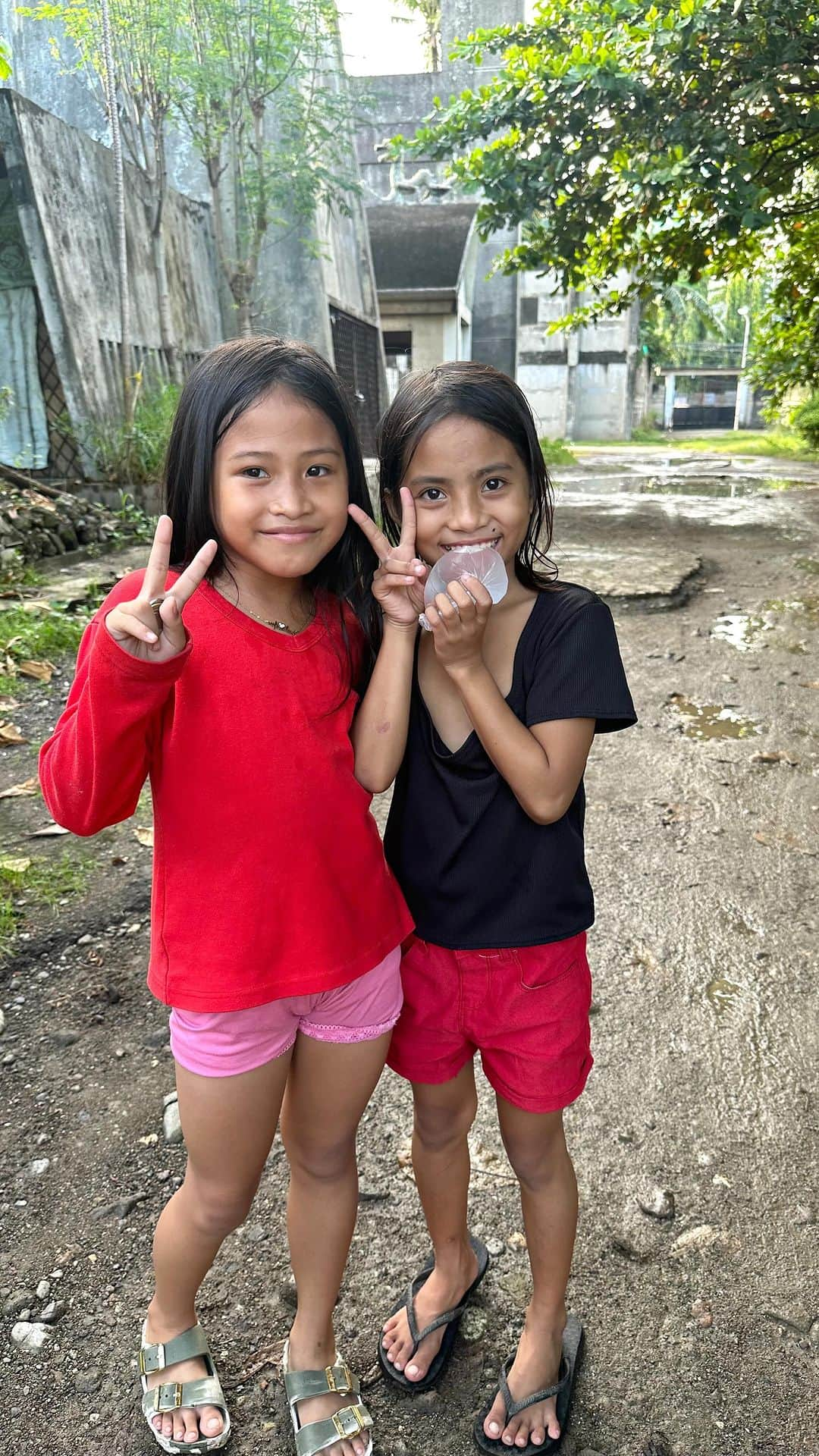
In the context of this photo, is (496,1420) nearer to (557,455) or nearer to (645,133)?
(645,133)

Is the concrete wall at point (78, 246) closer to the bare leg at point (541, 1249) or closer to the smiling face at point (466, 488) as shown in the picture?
the smiling face at point (466, 488)

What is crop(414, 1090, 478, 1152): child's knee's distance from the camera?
1515mm

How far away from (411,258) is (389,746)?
60.2ft

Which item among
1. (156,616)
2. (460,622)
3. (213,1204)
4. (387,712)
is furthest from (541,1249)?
(156,616)

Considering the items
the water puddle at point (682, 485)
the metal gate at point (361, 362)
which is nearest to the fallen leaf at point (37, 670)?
the metal gate at point (361, 362)

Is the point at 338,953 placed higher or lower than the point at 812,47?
lower

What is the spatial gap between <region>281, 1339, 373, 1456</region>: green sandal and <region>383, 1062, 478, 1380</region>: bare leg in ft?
0.32

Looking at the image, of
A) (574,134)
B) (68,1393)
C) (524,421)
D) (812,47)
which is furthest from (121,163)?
(68,1393)

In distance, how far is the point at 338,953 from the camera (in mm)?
1322

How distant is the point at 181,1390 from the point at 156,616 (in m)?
1.14

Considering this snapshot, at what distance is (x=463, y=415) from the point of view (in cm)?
133

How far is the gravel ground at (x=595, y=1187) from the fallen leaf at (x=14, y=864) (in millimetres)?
77

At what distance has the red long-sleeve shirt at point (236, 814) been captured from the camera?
1.26m

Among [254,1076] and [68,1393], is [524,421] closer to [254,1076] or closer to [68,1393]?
[254,1076]
